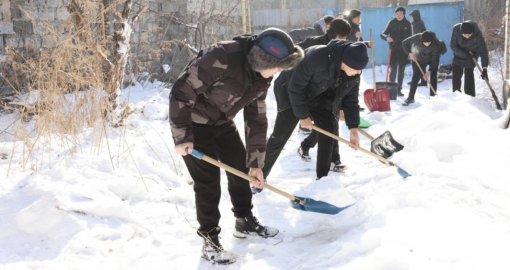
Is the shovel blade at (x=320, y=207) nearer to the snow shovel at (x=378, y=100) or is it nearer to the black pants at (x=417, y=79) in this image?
the snow shovel at (x=378, y=100)

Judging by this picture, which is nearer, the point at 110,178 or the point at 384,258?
the point at 384,258

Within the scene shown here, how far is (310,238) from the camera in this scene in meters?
3.34

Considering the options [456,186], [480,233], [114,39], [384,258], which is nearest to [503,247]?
[480,233]

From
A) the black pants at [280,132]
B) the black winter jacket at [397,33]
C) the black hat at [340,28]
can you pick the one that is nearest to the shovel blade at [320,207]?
the black pants at [280,132]

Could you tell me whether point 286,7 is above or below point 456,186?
above

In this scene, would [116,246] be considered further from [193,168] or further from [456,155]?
[456,155]

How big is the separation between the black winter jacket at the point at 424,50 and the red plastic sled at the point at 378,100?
146 cm

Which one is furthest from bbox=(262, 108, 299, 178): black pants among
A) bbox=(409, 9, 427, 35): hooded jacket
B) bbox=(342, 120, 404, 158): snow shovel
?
bbox=(409, 9, 427, 35): hooded jacket

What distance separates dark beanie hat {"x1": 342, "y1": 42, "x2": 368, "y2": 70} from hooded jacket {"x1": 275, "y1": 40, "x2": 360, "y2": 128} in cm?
9

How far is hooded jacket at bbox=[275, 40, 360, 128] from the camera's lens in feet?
12.7

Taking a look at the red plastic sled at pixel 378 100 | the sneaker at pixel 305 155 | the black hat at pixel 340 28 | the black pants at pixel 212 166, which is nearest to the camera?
the black pants at pixel 212 166

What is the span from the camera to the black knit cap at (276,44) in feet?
8.70

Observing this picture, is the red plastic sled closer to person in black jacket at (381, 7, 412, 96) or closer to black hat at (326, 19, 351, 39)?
person in black jacket at (381, 7, 412, 96)

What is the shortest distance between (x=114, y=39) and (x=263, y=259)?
147 inches
